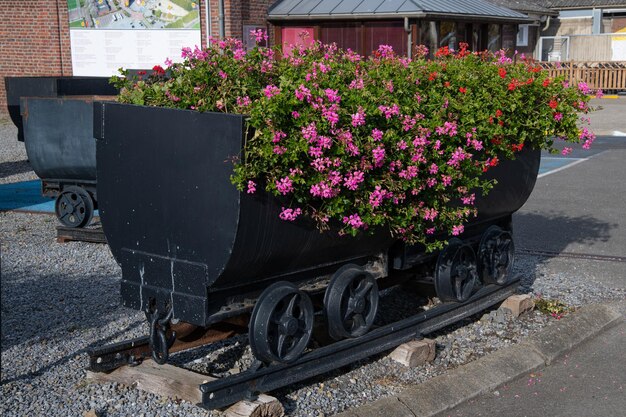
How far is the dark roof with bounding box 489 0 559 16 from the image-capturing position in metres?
33.5

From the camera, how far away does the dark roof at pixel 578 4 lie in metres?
38.2

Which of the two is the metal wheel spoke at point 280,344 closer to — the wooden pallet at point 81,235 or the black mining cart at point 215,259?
the black mining cart at point 215,259

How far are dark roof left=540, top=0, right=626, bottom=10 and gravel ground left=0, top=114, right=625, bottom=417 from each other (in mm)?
32084

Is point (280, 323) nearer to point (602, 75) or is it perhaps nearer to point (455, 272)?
point (455, 272)

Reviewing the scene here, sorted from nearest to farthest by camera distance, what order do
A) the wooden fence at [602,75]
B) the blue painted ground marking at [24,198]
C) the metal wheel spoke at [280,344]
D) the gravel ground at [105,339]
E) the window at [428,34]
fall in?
the metal wheel spoke at [280,344] → the gravel ground at [105,339] → the blue painted ground marking at [24,198] → the window at [428,34] → the wooden fence at [602,75]

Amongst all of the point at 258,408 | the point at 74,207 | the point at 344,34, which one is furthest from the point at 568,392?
the point at 344,34

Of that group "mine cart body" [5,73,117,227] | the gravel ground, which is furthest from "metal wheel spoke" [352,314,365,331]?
"mine cart body" [5,73,117,227]

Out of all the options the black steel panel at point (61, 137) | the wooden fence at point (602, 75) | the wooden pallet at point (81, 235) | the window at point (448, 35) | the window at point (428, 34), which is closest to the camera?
the wooden pallet at point (81, 235)

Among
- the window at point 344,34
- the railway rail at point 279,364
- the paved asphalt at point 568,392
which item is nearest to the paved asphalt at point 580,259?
the paved asphalt at point 568,392

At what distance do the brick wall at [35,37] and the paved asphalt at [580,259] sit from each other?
1353cm

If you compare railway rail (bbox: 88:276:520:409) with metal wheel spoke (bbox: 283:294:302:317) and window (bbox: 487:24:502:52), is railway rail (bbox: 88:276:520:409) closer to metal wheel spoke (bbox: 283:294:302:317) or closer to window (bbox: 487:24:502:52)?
metal wheel spoke (bbox: 283:294:302:317)

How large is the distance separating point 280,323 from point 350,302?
2.11 ft

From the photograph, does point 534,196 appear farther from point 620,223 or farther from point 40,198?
point 40,198

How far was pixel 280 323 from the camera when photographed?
5.02 metres
